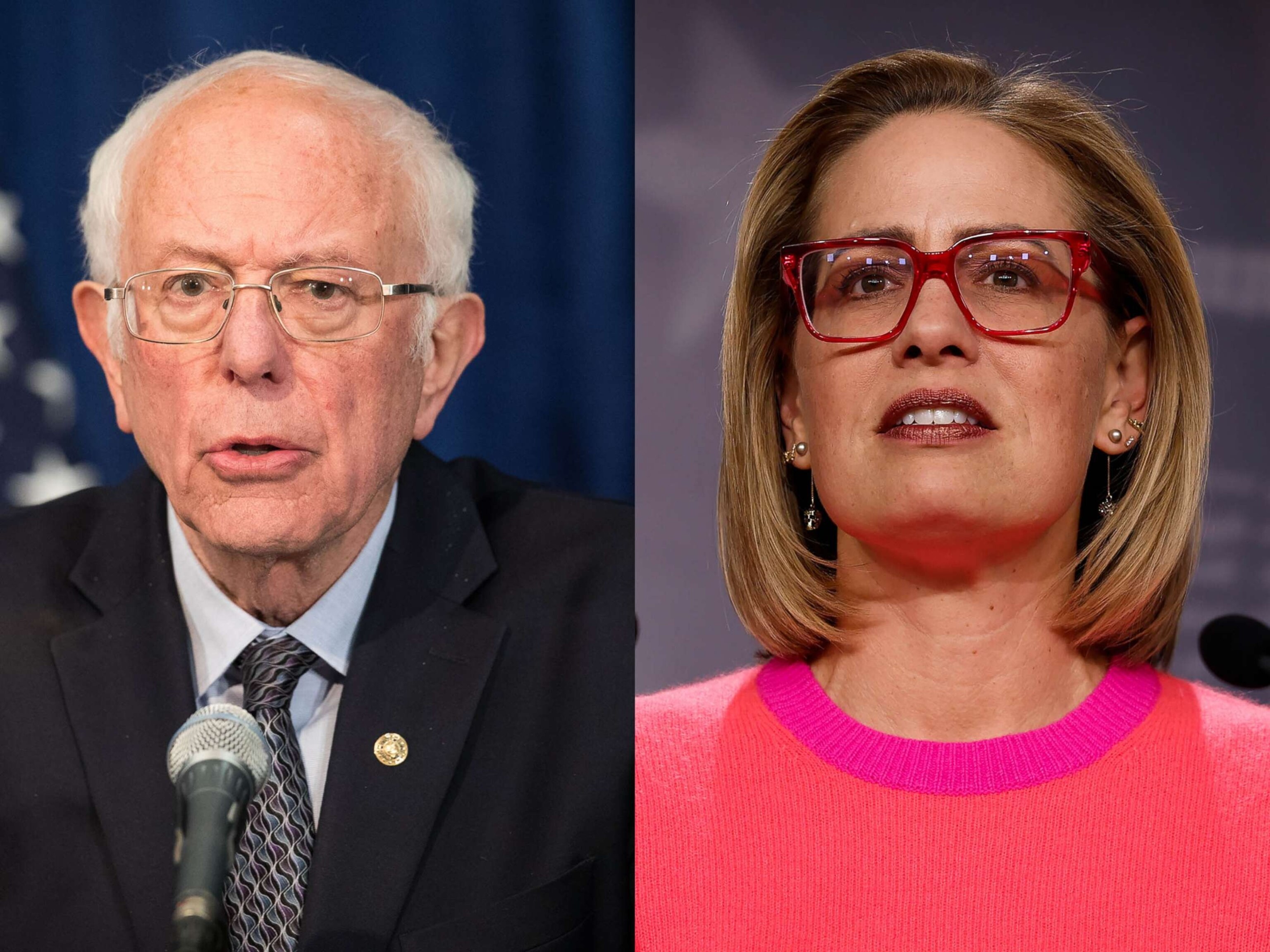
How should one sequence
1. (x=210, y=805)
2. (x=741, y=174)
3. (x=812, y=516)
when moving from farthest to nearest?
(x=741, y=174) → (x=812, y=516) → (x=210, y=805)

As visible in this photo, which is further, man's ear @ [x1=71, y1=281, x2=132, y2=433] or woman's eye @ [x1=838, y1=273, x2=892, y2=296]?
woman's eye @ [x1=838, y1=273, x2=892, y2=296]

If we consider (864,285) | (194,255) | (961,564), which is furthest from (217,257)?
(961,564)

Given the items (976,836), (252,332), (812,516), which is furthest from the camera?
(812,516)

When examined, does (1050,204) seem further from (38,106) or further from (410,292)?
(38,106)

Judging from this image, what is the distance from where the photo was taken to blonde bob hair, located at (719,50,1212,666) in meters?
1.86

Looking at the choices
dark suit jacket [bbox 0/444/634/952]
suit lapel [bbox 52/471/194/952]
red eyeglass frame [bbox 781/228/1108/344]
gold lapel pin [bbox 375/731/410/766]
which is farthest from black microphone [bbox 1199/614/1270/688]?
suit lapel [bbox 52/471/194/952]

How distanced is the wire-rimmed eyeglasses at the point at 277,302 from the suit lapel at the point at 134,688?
0.21m

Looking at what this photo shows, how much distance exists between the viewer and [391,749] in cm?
162

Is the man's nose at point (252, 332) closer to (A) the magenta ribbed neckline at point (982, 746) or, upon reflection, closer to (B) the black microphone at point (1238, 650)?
(A) the magenta ribbed neckline at point (982, 746)

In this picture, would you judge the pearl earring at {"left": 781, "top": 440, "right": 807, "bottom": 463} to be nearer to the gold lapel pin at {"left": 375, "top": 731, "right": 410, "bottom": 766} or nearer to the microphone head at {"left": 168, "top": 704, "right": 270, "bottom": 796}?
the gold lapel pin at {"left": 375, "top": 731, "right": 410, "bottom": 766}

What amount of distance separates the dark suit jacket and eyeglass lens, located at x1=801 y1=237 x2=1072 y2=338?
0.43 m

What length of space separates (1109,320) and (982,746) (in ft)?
2.03

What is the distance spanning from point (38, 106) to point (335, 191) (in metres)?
0.43

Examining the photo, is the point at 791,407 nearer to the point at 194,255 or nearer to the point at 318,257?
the point at 318,257
